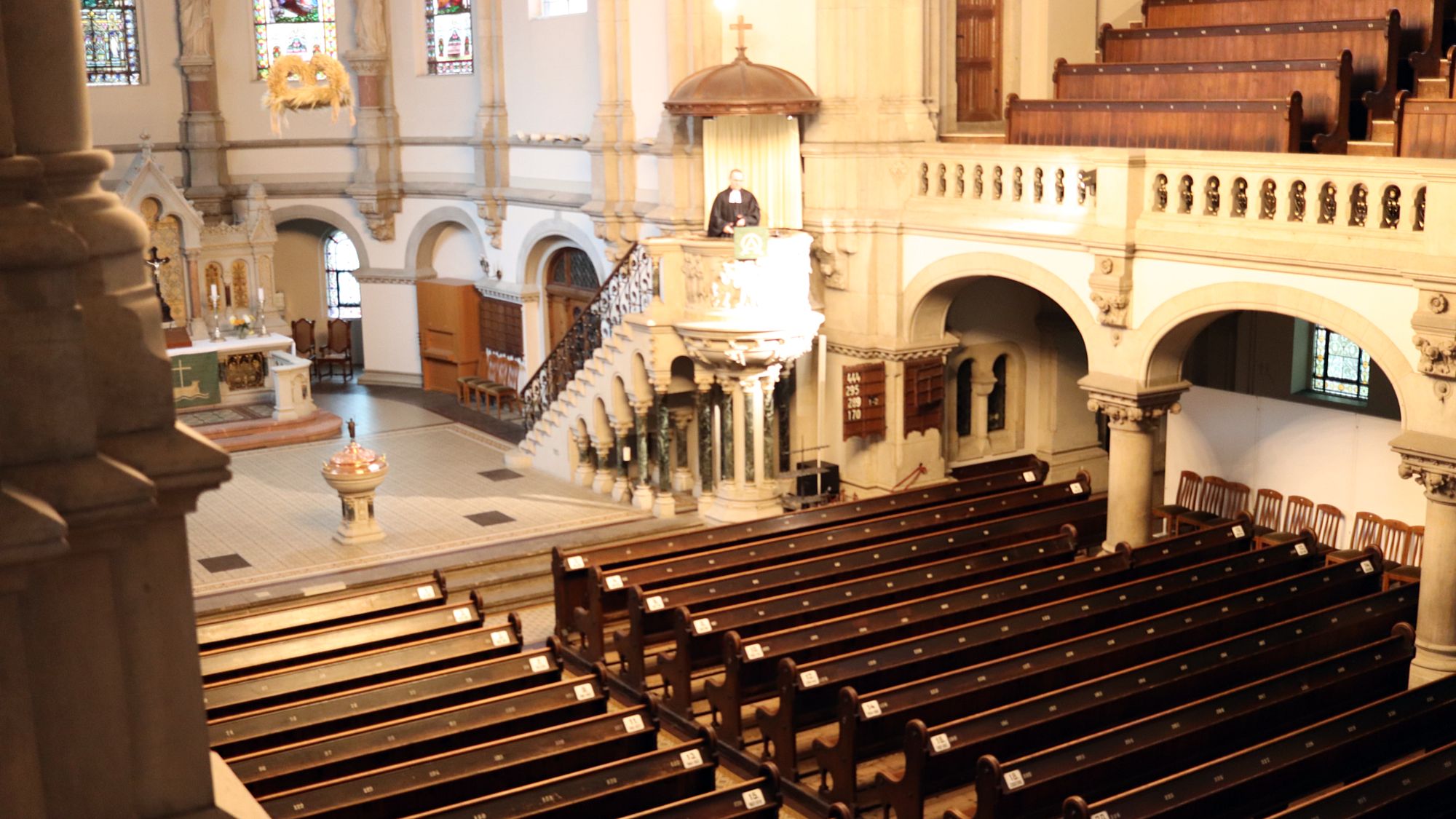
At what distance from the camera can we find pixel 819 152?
16.3m

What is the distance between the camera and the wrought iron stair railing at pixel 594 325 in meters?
16.5

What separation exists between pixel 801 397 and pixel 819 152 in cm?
285

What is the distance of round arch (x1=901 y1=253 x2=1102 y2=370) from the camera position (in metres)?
14.2

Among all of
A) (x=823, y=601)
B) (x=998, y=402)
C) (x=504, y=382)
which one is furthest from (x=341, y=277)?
(x=823, y=601)

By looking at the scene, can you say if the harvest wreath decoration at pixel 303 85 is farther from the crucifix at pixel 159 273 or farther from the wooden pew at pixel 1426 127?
the wooden pew at pixel 1426 127

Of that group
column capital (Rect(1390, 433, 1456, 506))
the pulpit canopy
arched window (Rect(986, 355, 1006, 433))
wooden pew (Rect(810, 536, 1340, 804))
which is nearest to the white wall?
arched window (Rect(986, 355, 1006, 433))

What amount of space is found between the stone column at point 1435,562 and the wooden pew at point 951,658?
1.03m

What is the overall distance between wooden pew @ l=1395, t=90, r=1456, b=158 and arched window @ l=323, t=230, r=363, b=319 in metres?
17.9

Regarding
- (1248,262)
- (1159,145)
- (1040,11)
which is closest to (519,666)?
(1248,262)

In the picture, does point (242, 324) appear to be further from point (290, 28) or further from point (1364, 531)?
point (1364, 531)

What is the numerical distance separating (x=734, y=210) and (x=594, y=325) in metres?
2.93

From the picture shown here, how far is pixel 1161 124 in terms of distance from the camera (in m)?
13.9

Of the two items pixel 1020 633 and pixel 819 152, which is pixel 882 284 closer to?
pixel 819 152

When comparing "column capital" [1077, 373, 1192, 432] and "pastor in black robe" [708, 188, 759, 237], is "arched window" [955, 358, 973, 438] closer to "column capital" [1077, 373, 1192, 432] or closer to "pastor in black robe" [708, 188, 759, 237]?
"pastor in black robe" [708, 188, 759, 237]
